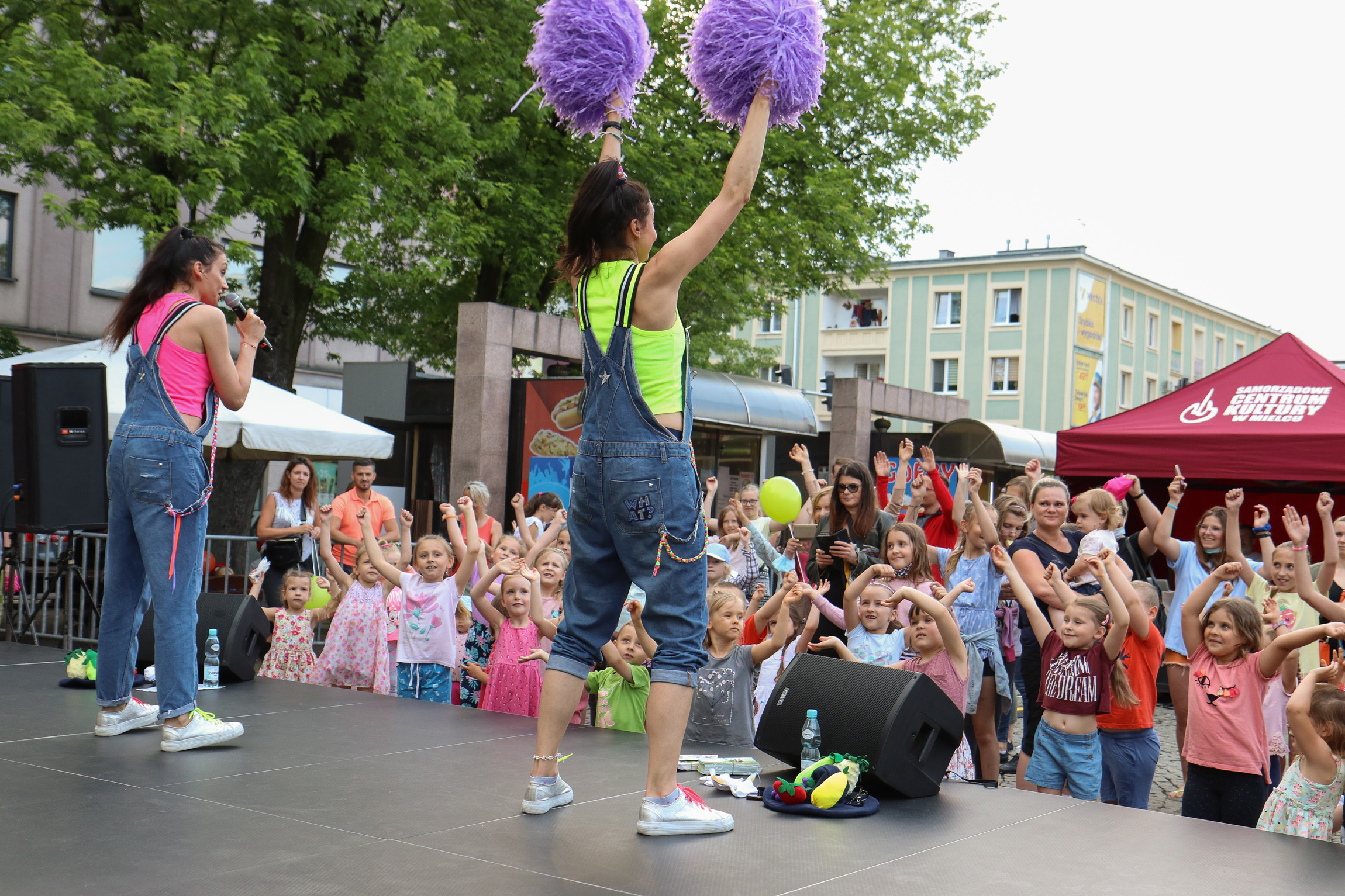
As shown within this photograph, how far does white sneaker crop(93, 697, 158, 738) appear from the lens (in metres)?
4.33

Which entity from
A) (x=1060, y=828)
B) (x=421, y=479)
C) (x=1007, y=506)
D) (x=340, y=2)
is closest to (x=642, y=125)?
(x=340, y=2)

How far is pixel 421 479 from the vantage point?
18000 mm

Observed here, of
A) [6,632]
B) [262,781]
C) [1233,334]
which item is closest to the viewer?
[262,781]

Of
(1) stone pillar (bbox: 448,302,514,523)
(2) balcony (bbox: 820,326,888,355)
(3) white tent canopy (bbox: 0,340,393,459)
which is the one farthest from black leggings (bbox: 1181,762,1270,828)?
(2) balcony (bbox: 820,326,888,355)

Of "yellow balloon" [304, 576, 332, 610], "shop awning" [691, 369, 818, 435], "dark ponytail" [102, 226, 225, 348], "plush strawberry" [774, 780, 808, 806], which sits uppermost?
"shop awning" [691, 369, 818, 435]

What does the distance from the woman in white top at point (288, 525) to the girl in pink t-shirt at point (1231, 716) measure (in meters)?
6.82

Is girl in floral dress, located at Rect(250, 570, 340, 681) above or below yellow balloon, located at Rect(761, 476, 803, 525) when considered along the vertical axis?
below

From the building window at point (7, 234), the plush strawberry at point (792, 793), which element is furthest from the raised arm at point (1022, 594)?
the building window at point (7, 234)

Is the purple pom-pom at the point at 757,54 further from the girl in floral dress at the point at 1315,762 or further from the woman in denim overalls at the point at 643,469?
the girl in floral dress at the point at 1315,762

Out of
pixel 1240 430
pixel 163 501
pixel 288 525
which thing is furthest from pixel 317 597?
pixel 1240 430

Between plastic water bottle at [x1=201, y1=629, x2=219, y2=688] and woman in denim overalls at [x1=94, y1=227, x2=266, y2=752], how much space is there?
4.53 feet

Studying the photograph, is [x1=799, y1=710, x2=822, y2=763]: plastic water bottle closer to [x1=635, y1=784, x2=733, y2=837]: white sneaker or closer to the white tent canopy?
[x1=635, y1=784, x2=733, y2=837]: white sneaker

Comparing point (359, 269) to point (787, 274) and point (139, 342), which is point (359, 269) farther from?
point (139, 342)

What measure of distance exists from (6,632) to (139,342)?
17.8 feet
